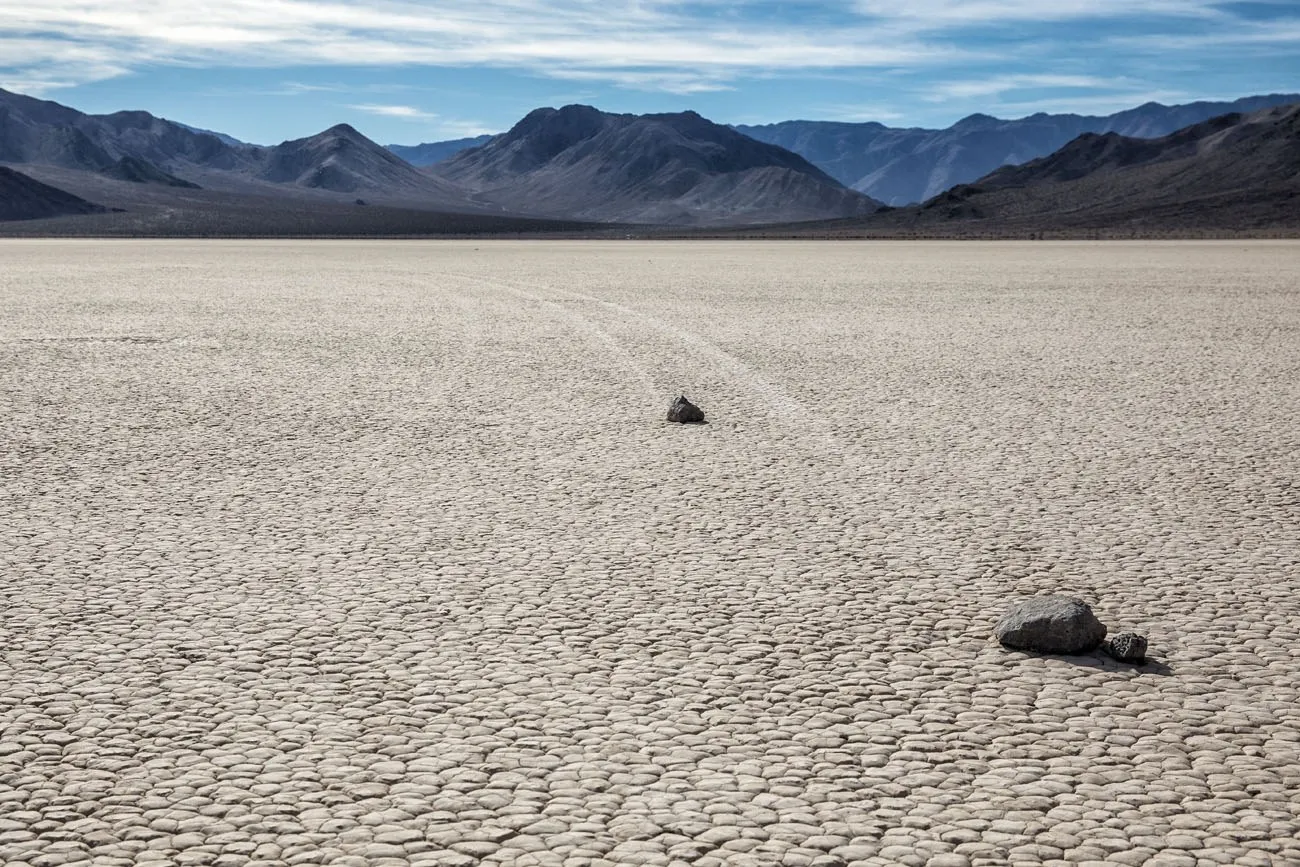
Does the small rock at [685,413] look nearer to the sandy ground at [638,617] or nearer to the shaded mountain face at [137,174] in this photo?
the sandy ground at [638,617]

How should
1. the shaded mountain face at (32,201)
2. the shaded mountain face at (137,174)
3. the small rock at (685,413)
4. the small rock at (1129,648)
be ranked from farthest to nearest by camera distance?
1. the shaded mountain face at (137,174)
2. the shaded mountain face at (32,201)
3. the small rock at (685,413)
4. the small rock at (1129,648)

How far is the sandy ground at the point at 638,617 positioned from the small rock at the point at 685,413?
159 millimetres

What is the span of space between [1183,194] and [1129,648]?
110m

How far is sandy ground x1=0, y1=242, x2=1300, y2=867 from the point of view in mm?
3424

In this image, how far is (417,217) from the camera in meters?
118

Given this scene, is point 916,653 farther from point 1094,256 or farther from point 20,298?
point 1094,256

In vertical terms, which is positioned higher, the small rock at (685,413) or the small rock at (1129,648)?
the small rock at (685,413)

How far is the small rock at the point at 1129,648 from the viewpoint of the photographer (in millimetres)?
4551

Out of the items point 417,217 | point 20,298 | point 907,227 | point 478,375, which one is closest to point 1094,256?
point 20,298

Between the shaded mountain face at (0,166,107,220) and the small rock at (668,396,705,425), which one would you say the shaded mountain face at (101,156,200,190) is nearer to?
the shaded mountain face at (0,166,107,220)

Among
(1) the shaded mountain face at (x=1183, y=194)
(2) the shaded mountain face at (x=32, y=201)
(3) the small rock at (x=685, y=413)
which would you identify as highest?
(1) the shaded mountain face at (x=1183, y=194)

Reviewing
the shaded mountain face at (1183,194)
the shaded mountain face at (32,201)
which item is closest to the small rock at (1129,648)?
the shaded mountain face at (1183,194)

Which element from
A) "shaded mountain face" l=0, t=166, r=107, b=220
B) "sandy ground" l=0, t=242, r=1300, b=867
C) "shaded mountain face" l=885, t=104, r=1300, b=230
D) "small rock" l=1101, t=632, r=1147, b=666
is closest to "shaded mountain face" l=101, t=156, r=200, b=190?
"shaded mountain face" l=0, t=166, r=107, b=220

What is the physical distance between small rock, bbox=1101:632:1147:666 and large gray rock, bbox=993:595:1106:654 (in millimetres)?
93
